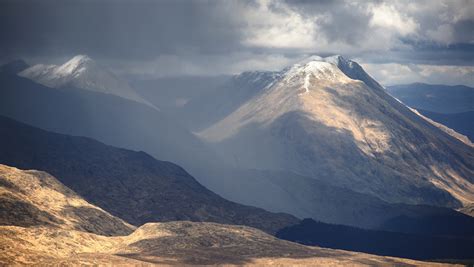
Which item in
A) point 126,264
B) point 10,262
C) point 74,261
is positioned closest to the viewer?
point 10,262

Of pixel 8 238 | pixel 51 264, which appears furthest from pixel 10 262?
pixel 8 238

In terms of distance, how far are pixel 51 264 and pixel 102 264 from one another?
60.3 feet

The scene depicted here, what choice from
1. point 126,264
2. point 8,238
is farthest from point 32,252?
point 126,264

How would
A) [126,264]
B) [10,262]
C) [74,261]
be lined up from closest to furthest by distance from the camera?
1. [10,262]
2. [74,261]
3. [126,264]

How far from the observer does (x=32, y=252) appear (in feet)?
622

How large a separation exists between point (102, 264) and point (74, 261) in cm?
957

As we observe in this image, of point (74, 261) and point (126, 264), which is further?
point (126, 264)

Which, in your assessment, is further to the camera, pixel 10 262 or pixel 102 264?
pixel 102 264

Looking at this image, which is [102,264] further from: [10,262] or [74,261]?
[10,262]

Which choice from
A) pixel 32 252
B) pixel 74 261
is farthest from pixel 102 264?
pixel 32 252

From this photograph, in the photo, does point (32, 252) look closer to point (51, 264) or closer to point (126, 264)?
point (51, 264)

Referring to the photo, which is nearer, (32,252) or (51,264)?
(51,264)

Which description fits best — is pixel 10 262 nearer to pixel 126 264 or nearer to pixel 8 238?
pixel 8 238

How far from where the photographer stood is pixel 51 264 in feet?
582
